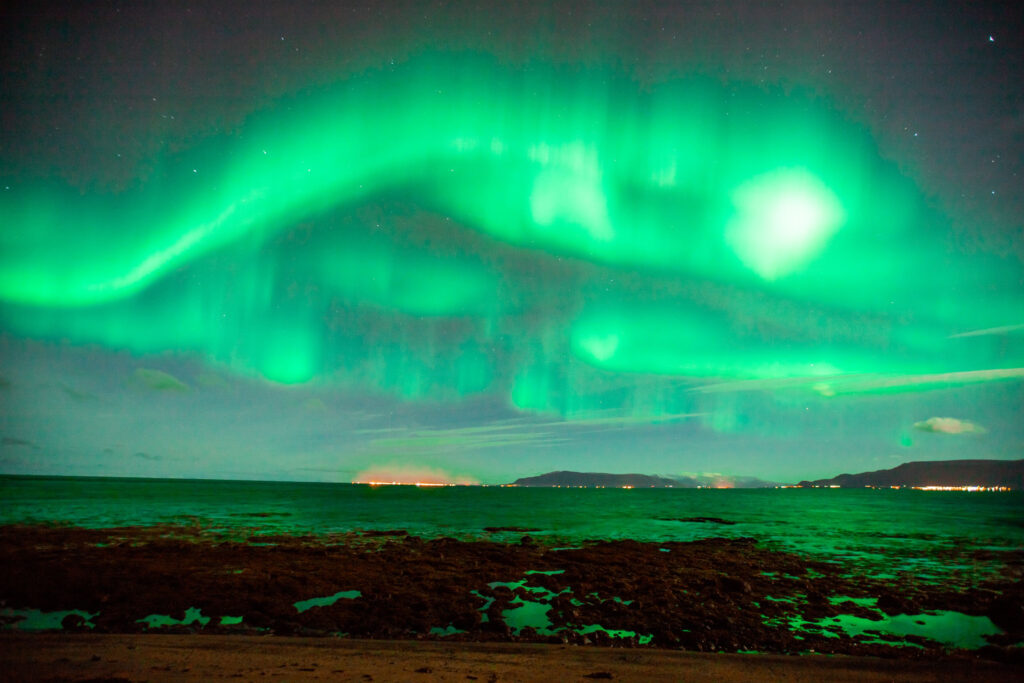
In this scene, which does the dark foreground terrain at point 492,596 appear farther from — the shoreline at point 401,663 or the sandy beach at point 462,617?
the shoreline at point 401,663

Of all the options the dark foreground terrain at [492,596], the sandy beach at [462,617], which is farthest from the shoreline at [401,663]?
the dark foreground terrain at [492,596]

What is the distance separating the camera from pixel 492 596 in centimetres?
2091

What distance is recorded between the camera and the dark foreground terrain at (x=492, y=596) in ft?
52.6

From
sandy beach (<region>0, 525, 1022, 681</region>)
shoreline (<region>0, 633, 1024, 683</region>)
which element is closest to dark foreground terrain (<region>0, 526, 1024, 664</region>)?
sandy beach (<region>0, 525, 1022, 681</region>)

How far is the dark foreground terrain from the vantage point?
1603 cm

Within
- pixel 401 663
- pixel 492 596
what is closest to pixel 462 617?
pixel 492 596

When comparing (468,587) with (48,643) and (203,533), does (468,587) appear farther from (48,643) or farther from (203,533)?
(203,533)

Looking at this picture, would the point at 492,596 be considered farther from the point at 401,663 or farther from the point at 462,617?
the point at 401,663

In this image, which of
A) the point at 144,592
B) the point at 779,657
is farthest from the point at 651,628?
the point at 144,592

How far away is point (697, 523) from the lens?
63.1 metres

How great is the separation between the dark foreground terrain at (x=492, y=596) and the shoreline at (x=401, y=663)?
4.04ft

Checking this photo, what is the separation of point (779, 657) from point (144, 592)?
856 inches

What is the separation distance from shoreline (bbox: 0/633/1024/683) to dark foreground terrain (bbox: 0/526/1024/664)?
123 cm

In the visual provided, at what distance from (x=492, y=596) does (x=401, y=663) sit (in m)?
8.88
